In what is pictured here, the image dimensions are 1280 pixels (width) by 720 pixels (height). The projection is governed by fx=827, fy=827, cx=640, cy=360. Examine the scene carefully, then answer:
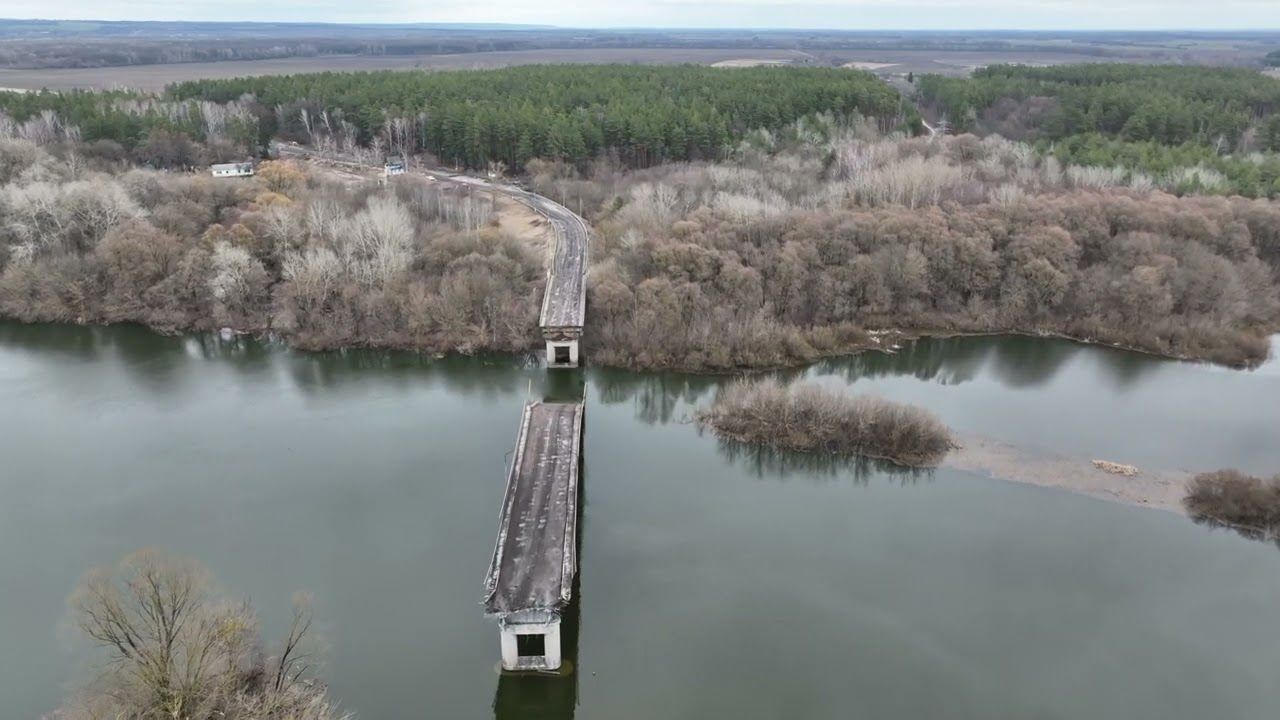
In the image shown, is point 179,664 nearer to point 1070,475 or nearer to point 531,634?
point 531,634

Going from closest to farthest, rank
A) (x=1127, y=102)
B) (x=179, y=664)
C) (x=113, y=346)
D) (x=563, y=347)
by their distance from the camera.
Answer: (x=179, y=664)
(x=563, y=347)
(x=113, y=346)
(x=1127, y=102)

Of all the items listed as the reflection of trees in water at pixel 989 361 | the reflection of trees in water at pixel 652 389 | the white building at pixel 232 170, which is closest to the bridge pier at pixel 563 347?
the reflection of trees in water at pixel 652 389

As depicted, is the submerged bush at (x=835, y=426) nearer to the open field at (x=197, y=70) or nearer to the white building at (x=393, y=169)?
the white building at (x=393, y=169)

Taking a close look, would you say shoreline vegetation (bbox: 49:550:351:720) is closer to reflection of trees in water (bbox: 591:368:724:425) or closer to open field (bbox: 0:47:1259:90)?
reflection of trees in water (bbox: 591:368:724:425)

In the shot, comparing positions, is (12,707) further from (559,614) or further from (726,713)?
(726,713)

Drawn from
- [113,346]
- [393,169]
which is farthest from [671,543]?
[393,169]

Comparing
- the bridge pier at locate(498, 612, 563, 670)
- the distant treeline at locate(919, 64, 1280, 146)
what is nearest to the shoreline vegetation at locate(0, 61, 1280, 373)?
the distant treeline at locate(919, 64, 1280, 146)

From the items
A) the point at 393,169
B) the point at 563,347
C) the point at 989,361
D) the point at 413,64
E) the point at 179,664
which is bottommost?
the point at 989,361
